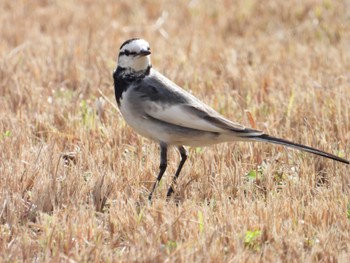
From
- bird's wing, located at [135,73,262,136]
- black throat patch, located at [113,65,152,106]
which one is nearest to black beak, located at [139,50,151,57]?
black throat patch, located at [113,65,152,106]

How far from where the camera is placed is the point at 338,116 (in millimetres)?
7832

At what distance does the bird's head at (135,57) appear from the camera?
6.70 metres

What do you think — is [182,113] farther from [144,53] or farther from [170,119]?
[144,53]

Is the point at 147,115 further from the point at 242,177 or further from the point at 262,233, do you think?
the point at 262,233

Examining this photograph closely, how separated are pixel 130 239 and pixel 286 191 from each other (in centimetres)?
143

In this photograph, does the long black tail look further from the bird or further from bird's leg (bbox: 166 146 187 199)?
bird's leg (bbox: 166 146 187 199)

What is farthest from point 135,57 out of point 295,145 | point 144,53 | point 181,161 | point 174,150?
point 295,145

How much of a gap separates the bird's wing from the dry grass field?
16.6 inches

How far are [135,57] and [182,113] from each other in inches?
24.3

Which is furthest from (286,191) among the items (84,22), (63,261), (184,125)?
(84,22)

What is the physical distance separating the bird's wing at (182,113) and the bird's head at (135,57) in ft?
0.86

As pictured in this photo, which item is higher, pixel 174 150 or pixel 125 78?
pixel 125 78

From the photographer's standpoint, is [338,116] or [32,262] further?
[338,116]

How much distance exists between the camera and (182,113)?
6.45m
